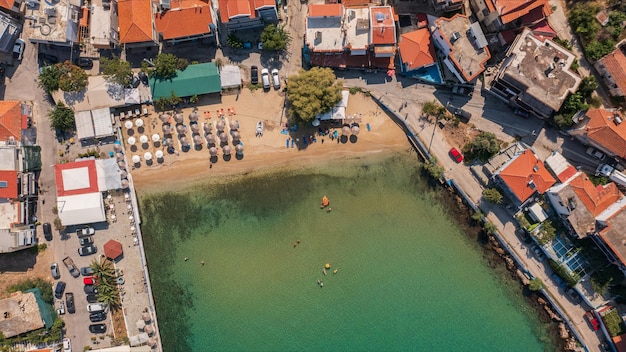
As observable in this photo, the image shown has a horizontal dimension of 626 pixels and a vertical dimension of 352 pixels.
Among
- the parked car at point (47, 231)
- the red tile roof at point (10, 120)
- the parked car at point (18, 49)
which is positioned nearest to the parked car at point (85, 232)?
the parked car at point (47, 231)

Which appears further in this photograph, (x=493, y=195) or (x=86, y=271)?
(x=86, y=271)

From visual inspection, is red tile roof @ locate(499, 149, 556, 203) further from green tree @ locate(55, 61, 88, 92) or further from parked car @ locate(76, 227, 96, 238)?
green tree @ locate(55, 61, 88, 92)

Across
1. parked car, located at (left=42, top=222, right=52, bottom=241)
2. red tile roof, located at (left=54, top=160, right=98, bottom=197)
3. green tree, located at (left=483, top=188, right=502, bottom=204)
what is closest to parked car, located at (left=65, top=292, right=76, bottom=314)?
parked car, located at (left=42, top=222, right=52, bottom=241)

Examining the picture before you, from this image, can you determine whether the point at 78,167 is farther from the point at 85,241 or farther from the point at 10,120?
the point at 85,241

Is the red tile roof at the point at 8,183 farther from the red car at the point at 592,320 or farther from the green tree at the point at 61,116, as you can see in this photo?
the red car at the point at 592,320

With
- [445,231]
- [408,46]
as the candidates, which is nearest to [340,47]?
[408,46]

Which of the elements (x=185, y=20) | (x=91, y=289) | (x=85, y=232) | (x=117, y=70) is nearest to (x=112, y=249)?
(x=85, y=232)
